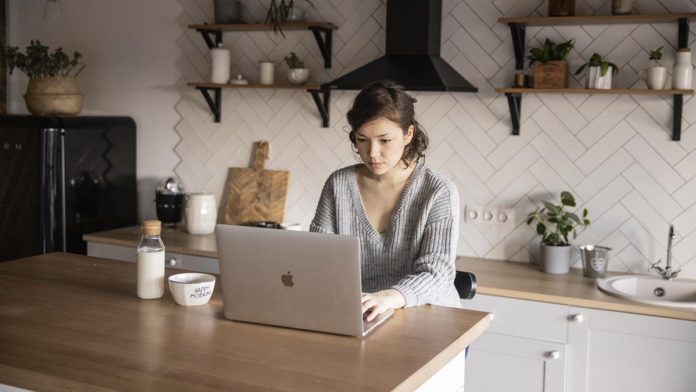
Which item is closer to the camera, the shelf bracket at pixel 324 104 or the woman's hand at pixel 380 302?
the woman's hand at pixel 380 302

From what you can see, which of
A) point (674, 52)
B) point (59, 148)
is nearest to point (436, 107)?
point (674, 52)

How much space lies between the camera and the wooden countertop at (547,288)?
9.66 feet

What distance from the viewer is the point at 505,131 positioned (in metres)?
3.66

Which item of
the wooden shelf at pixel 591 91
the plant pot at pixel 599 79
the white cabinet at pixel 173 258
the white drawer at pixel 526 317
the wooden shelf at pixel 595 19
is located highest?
the wooden shelf at pixel 595 19

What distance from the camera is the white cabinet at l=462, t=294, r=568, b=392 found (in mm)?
3096

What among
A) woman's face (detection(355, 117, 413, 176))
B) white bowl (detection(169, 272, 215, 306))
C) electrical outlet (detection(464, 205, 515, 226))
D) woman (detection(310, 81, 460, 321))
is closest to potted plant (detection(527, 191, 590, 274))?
electrical outlet (detection(464, 205, 515, 226))

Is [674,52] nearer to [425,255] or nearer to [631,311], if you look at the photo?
[631,311]

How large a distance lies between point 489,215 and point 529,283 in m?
0.54

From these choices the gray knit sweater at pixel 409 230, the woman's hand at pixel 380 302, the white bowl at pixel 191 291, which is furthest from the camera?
the gray knit sweater at pixel 409 230

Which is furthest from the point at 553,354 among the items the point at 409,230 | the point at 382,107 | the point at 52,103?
the point at 52,103

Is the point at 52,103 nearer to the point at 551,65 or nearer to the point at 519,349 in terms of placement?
the point at 551,65

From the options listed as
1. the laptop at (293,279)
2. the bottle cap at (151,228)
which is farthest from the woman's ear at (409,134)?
the bottle cap at (151,228)

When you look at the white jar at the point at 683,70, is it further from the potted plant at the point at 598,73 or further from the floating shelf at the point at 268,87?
the floating shelf at the point at 268,87

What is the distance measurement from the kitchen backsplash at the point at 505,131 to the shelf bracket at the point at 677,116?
34 millimetres
